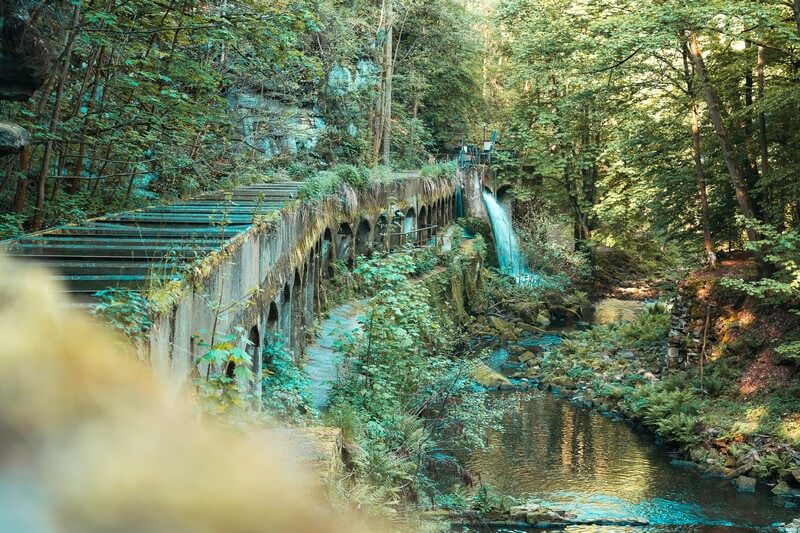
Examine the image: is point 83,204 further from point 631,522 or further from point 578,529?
point 631,522

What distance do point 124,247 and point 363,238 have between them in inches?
587

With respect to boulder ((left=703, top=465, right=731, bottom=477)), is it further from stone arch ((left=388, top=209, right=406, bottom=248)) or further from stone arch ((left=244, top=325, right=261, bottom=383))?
stone arch ((left=388, top=209, right=406, bottom=248))

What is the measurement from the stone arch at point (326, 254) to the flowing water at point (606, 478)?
5.24m

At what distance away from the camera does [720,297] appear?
19297 mm

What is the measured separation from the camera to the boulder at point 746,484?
13.8m

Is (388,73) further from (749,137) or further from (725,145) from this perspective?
(725,145)

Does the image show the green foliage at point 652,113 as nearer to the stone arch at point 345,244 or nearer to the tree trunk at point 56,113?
the stone arch at point 345,244

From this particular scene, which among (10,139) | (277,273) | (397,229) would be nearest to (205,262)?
(10,139)

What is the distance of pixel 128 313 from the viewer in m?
4.11

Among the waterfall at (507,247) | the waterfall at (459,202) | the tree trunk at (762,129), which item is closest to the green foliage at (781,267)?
the tree trunk at (762,129)

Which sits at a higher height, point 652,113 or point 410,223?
point 652,113

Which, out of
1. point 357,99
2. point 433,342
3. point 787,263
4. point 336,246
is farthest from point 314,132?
point 787,263

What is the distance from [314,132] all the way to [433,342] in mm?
13537

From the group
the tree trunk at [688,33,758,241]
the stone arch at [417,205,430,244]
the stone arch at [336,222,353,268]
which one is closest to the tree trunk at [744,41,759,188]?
the tree trunk at [688,33,758,241]
